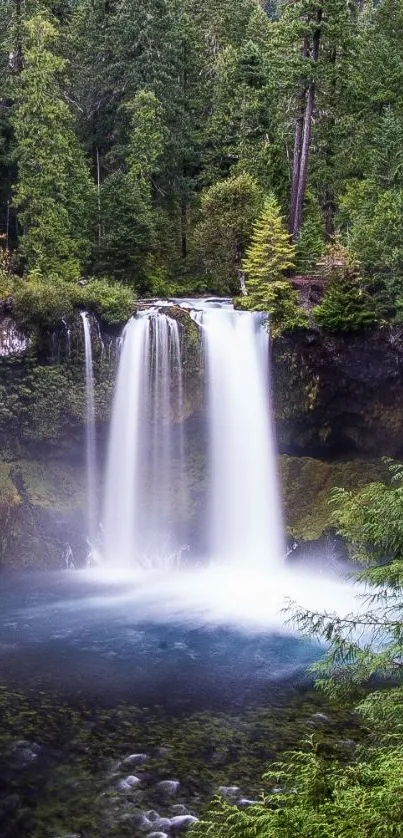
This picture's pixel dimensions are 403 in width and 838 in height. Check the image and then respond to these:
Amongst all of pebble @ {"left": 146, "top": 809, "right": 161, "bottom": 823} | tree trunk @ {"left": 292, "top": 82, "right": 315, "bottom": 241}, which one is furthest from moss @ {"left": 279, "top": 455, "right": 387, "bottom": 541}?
pebble @ {"left": 146, "top": 809, "right": 161, "bottom": 823}

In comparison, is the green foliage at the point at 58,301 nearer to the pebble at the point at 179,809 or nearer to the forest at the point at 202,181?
the forest at the point at 202,181

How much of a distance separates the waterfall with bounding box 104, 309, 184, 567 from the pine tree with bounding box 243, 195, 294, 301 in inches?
106

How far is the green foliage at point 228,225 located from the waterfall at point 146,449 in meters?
4.88

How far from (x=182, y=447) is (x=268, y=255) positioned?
19.6ft

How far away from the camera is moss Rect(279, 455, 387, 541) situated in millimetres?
20188

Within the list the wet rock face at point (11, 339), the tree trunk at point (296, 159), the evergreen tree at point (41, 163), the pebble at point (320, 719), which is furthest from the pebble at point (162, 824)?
the tree trunk at point (296, 159)

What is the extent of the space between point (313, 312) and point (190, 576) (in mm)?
7843

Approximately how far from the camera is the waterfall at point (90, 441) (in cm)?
2062

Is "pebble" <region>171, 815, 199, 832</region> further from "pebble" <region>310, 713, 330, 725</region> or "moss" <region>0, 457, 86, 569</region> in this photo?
"moss" <region>0, 457, 86, 569</region>

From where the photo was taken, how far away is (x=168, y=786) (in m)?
9.42

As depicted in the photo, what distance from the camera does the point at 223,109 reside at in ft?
104

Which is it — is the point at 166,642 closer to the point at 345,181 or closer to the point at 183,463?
the point at 183,463

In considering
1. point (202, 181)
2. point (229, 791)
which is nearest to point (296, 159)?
point (202, 181)

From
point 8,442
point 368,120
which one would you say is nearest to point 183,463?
point 8,442
